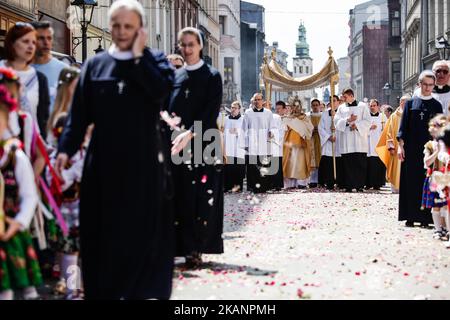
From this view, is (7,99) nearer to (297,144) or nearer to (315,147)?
(297,144)

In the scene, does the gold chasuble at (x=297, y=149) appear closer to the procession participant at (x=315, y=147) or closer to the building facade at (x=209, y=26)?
the procession participant at (x=315, y=147)

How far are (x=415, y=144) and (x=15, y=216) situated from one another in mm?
6812

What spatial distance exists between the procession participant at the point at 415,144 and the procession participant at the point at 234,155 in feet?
28.0

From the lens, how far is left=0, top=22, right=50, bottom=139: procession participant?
23.1ft

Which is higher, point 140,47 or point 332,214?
point 140,47

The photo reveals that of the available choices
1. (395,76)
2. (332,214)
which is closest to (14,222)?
(332,214)

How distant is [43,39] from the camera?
749 centimetres

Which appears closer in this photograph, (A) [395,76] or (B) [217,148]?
(B) [217,148]

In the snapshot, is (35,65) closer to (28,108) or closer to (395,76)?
(28,108)

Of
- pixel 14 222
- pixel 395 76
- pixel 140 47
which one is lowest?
pixel 14 222

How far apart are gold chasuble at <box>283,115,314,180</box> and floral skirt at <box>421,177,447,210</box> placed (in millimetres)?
9745

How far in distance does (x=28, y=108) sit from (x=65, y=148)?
141cm

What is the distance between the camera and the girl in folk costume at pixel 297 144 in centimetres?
2055

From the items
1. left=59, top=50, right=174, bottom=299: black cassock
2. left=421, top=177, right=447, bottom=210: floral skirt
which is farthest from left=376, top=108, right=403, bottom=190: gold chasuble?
left=59, top=50, right=174, bottom=299: black cassock
